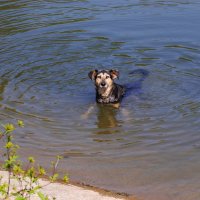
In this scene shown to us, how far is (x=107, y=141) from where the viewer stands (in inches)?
336

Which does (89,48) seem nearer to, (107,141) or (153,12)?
(153,12)

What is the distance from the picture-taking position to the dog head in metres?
10.6

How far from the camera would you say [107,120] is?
977 centimetres

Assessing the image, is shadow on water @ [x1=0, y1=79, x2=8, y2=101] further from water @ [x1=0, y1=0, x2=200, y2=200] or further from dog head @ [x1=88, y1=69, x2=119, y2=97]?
dog head @ [x1=88, y1=69, x2=119, y2=97]

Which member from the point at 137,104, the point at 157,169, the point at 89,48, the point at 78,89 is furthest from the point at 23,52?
the point at 157,169

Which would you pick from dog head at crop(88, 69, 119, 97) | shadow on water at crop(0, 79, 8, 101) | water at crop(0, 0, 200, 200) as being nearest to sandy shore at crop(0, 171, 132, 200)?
water at crop(0, 0, 200, 200)

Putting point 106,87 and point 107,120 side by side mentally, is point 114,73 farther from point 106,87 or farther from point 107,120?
point 107,120

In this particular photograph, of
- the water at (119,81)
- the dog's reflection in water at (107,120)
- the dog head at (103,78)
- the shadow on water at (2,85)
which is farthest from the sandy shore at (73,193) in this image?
the shadow on water at (2,85)

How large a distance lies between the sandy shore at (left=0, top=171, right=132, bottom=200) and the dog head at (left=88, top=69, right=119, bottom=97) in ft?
14.2

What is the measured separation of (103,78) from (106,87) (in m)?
0.21

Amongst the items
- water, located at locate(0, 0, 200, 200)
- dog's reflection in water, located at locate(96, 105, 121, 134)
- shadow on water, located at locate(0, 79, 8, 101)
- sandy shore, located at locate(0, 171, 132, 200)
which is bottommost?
dog's reflection in water, located at locate(96, 105, 121, 134)

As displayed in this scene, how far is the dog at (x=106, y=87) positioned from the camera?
10633 millimetres

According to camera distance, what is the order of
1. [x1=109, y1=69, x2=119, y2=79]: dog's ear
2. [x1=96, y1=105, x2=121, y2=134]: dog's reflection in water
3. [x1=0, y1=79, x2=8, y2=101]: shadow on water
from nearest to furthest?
[x1=96, y1=105, x2=121, y2=134]: dog's reflection in water → [x1=109, y1=69, x2=119, y2=79]: dog's ear → [x1=0, y1=79, x2=8, y2=101]: shadow on water

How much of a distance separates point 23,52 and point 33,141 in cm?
578
